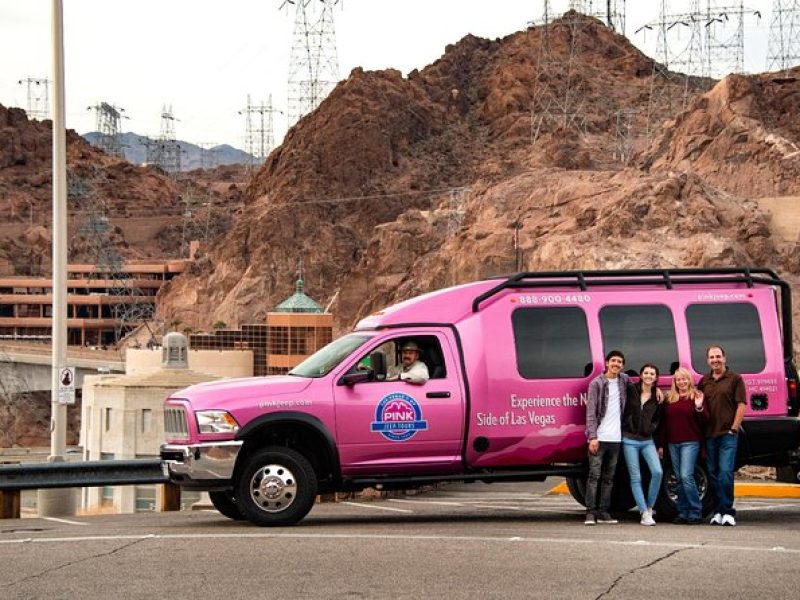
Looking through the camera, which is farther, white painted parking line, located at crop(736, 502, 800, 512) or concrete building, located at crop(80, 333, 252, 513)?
concrete building, located at crop(80, 333, 252, 513)

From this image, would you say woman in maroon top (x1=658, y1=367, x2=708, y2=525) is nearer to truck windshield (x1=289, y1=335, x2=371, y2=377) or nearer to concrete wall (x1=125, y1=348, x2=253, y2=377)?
truck windshield (x1=289, y1=335, x2=371, y2=377)

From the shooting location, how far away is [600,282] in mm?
16109

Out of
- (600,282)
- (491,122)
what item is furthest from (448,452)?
(491,122)

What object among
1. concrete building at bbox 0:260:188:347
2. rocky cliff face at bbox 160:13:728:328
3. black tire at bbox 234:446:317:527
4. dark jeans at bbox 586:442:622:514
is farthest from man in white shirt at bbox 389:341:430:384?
concrete building at bbox 0:260:188:347

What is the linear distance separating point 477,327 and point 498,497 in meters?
6.02

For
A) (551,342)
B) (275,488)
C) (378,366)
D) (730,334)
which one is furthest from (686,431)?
(275,488)

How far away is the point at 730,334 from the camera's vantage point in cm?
1617

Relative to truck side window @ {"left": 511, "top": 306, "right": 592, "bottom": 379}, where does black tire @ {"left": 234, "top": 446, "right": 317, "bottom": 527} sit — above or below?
below

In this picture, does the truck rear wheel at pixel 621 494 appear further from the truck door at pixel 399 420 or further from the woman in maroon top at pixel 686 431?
the truck door at pixel 399 420

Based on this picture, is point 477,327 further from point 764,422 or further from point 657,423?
point 764,422

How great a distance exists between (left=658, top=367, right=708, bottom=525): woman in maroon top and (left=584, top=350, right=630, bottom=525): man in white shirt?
54 centimetres

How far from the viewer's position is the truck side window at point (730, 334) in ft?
52.9

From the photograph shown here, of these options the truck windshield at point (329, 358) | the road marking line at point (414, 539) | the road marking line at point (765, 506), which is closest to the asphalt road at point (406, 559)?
the road marking line at point (414, 539)

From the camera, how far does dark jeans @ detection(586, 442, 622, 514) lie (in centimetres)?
1534
